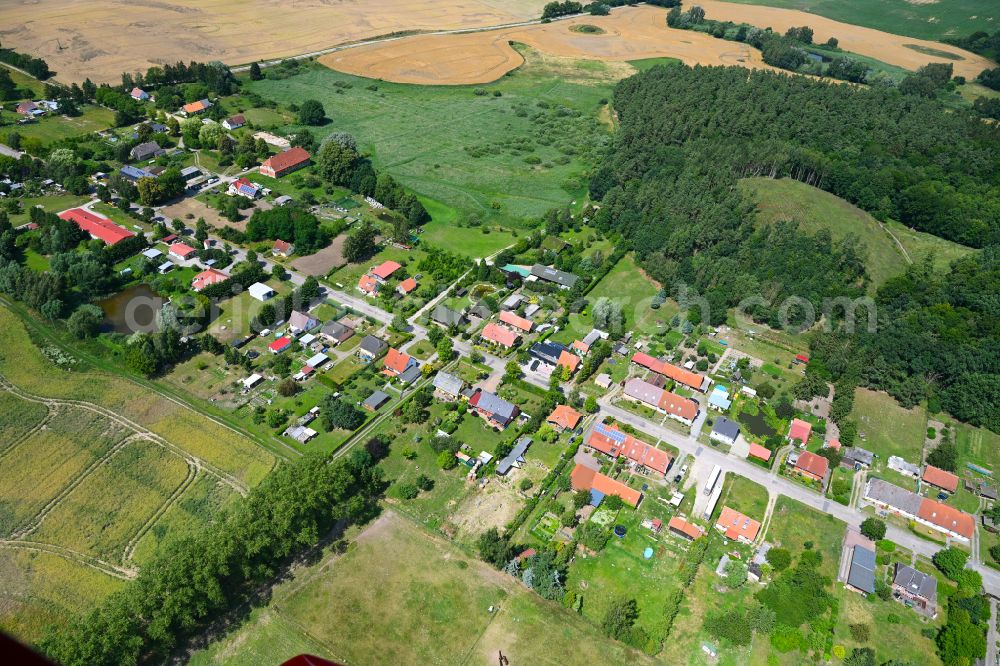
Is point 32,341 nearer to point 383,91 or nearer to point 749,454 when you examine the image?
point 749,454

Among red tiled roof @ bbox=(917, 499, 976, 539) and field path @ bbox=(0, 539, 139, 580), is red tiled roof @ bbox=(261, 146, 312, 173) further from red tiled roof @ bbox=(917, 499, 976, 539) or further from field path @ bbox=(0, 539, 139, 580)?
red tiled roof @ bbox=(917, 499, 976, 539)

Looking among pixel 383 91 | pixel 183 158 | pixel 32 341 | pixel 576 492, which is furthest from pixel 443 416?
pixel 383 91

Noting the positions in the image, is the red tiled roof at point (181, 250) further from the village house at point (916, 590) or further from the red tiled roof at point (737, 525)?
the village house at point (916, 590)

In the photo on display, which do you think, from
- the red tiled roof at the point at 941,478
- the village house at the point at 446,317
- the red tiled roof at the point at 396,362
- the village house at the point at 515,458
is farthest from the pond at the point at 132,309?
the red tiled roof at the point at 941,478

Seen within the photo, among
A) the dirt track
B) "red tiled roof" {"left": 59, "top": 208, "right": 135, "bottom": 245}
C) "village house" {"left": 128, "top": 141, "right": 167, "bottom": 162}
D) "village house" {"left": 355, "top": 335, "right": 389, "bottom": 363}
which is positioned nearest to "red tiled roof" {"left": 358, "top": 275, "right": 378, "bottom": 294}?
"village house" {"left": 355, "top": 335, "right": 389, "bottom": 363}

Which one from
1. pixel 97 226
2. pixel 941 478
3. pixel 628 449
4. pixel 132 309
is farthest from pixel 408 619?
pixel 97 226
